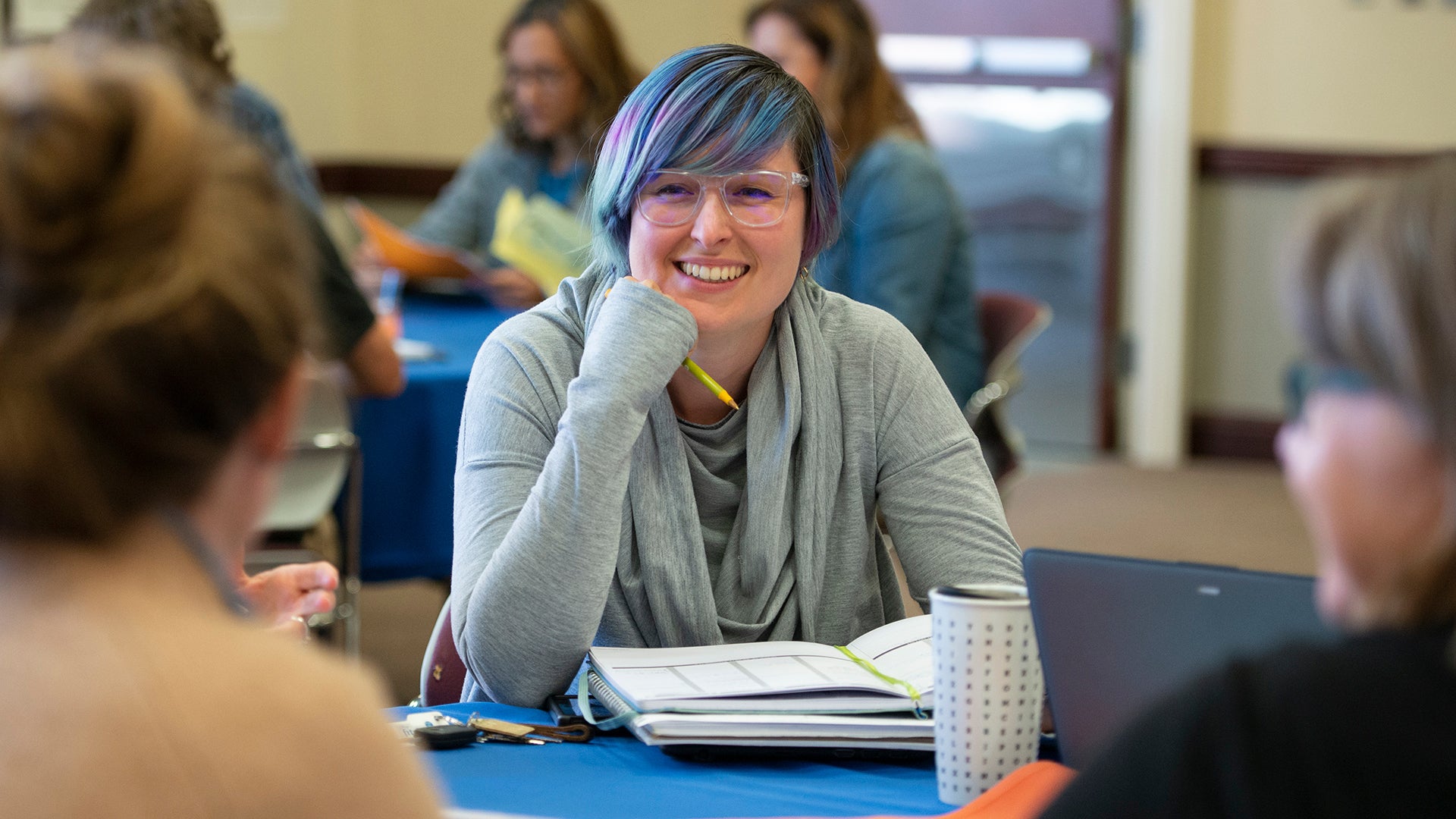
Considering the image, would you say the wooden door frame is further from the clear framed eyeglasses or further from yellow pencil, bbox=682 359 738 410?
yellow pencil, bbox=682 359 738 410

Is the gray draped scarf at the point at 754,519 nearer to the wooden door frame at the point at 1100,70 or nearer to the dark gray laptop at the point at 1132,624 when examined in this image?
the dark gray laptop at the point at 1132,624

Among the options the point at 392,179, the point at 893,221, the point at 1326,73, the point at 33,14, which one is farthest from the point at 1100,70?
the point at 33,14

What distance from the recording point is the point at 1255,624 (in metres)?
1.01

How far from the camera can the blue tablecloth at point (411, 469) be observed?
290 cm

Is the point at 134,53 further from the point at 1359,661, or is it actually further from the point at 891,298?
the point at 891,298

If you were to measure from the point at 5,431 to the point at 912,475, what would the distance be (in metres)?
1.09

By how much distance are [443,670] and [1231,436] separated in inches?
174

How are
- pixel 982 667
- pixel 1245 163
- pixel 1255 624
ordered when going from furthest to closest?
pixel 1245 163 → pixel 982 667 → pixel 1255 624

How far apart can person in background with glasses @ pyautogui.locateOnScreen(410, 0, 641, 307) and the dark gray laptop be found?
9.60ft

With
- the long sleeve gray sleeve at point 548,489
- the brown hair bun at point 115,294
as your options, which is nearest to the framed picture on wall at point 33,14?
the long sleeve gray sleeve at point 548,489

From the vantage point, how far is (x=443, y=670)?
156cm

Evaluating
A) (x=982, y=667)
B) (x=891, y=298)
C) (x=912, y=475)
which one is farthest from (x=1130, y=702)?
(x=891, y=298)

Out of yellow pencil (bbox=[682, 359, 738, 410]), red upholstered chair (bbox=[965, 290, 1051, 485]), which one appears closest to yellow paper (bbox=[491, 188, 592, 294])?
red upholstered chair (bbox=[965, 290, 1051, 485])

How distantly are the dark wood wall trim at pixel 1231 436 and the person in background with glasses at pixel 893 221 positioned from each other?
2.45 meters
